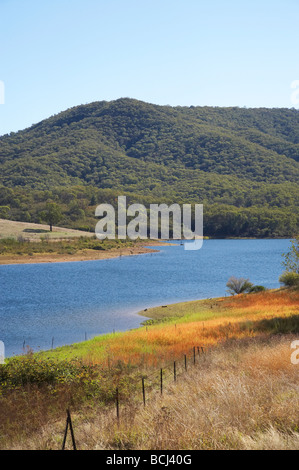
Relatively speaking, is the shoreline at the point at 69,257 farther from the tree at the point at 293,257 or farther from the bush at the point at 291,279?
the tree at the point at 293,257

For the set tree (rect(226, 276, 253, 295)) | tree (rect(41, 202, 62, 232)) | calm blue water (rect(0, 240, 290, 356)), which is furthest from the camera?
tree (rect(41, 202, 62, 232))

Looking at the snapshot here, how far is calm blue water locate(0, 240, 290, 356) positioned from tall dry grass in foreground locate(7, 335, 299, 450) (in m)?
15.5

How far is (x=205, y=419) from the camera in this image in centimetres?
732

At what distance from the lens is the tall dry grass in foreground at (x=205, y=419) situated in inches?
265

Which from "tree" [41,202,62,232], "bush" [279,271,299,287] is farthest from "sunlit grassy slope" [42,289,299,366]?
"tree" [41,202,62,232]

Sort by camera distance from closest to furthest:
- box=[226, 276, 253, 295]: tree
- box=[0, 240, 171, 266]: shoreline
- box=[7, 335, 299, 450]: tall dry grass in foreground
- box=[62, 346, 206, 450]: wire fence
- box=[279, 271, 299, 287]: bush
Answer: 1. box=[7, 335, 299, 450]: tall dry grass in foreground
2. box=[62, 346, 206, 450]: wire fence
3. box=[279, 271, 299, 287]: bush
4. box=[226, 276, 253, 295]: tree
5. box=[0, 240, 171, 266]: shoreline

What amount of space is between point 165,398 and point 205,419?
6.67 ft

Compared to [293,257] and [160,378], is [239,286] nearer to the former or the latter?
[293,257]

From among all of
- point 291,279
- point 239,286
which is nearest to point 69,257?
point 239,286

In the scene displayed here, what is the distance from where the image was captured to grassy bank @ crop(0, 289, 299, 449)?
707cm

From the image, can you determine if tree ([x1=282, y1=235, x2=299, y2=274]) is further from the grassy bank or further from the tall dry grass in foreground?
the tall dry grass in foreground

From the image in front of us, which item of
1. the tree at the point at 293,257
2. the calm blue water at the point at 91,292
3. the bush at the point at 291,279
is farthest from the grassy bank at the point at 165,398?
the bush at the point at 291,279

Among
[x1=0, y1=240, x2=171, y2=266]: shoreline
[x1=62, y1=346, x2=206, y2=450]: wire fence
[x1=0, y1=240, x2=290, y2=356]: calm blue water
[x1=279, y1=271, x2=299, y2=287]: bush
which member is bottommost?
[x1=0, y1=240, x2=171, y2=266]: shoreline
